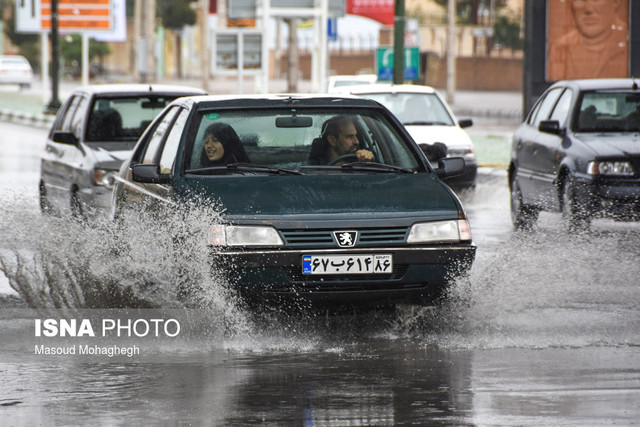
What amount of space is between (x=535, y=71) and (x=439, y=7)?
215 feet

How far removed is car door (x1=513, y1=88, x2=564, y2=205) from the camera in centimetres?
1354

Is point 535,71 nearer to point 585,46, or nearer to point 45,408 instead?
point 585,46

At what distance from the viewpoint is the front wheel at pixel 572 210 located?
1249 centimetres

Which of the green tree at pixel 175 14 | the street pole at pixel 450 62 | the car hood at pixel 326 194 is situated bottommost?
the street pole at pixel 450 62

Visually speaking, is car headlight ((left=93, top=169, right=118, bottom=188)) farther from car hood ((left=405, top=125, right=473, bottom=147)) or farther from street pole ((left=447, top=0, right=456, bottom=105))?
street pole ((left=447, top=0, right=456, bottom=105))

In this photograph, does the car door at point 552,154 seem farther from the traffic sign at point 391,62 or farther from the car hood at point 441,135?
the traffic sign at point 391,62

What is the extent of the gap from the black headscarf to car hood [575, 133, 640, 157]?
492cm

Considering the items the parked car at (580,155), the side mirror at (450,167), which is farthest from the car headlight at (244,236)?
the parked car at (580,155)

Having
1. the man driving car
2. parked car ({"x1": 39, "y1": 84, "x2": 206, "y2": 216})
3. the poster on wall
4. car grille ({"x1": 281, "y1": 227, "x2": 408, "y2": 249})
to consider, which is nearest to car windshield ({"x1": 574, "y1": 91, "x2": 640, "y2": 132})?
parked car ({"x1": 39, "y1": 84, "x2": 206, "y2": 216})

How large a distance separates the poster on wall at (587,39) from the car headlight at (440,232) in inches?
658

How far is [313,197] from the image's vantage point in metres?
7.54

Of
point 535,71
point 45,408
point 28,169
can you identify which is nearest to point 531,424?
point 45,408

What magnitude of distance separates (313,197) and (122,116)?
670 cm

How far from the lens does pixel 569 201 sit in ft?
41.3
